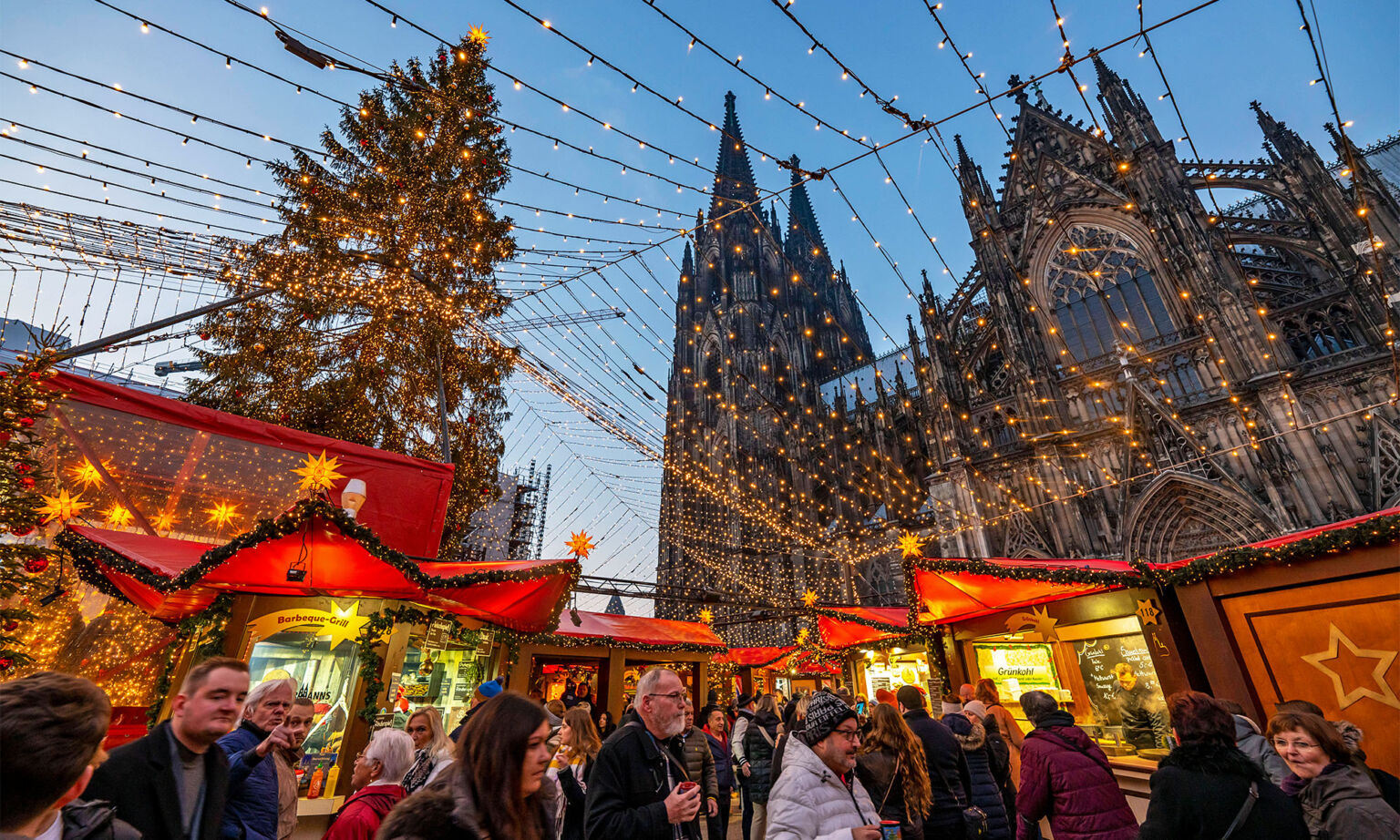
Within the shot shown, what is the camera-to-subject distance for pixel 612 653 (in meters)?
11.0

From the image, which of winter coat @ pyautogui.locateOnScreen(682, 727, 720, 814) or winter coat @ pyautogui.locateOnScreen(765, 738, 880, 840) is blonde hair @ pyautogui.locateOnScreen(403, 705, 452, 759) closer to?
winter coat @ pyautogui.locateOnScreen(682, 727, 720, 814)

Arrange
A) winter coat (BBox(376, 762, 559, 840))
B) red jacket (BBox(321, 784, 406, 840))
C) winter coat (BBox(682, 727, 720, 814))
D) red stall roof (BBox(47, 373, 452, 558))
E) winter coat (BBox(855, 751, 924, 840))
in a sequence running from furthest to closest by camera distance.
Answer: red stall roof (BBox(47, 373, 452, 558)) → winter coat (BBox(682, 727, 720, 814)) → winter coat (BBox(855, 751, 924, 840)) → red jacket (BBox(321, 784, 406, 840)) → winter coat (BBox(376, 762, 559, 840))

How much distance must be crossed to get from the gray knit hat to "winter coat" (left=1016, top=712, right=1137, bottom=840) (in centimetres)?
136

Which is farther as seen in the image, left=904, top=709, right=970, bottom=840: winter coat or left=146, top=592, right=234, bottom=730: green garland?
left=146, top=592, right=234, bottom=730: green garland

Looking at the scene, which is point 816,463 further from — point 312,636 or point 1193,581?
point 312,636

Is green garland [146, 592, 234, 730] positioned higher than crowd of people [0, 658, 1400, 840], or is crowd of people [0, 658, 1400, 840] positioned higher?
green garland [146, 592, 234, 730]

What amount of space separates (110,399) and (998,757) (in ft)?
29.1

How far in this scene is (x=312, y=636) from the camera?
5102 mm

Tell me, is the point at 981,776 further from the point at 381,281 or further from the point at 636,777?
the point at 381,281

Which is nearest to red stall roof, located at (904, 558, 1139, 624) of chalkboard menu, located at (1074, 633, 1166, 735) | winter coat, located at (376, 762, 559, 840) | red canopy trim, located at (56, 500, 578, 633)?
chalkboard menu, located at (1074, 633, 1166, 735)

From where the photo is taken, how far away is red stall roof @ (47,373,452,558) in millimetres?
5332

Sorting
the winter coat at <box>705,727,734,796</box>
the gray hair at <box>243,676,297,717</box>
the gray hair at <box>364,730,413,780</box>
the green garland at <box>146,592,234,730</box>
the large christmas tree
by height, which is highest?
the large christmas tree

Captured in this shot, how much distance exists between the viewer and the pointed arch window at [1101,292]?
1516cm

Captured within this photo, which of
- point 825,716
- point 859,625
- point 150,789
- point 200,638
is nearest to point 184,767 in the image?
point 150,789
